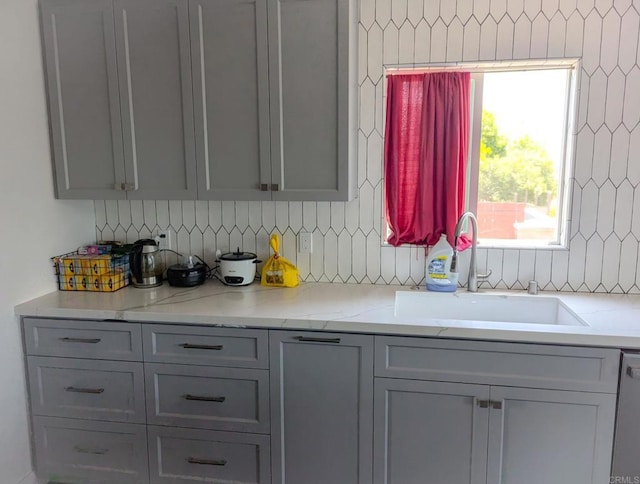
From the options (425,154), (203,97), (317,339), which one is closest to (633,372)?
(317,339)

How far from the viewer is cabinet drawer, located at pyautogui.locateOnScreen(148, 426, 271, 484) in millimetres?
1992

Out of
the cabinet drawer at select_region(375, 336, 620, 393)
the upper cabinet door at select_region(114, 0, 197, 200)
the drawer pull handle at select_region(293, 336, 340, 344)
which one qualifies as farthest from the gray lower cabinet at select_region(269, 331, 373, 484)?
the upper cabinet door at select_region(114, 0, 197, 200)

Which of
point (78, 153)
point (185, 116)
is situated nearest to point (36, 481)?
point (78, 153)

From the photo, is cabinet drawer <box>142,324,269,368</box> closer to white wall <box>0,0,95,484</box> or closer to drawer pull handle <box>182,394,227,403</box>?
drawer pull handle <box>182,394,227,403</box>

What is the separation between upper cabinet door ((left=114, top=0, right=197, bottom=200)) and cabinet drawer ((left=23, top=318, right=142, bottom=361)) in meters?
0.63

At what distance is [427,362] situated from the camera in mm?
1825

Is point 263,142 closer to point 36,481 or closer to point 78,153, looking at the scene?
point 78,153

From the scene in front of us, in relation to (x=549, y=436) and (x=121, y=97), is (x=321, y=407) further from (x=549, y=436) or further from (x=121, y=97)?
(x=121, y=97)

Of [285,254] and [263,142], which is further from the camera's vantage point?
[285,254]

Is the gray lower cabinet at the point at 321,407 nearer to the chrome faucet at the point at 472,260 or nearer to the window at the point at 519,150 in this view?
the chrome faucet at the point at 472,260

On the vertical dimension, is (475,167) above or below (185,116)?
below

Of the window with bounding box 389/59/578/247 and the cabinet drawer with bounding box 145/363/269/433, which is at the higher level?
the window with bounding box 389/59/578/247

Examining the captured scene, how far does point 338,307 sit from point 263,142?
0.81m

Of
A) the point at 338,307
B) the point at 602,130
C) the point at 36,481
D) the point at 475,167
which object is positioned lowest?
the point at 36,481
